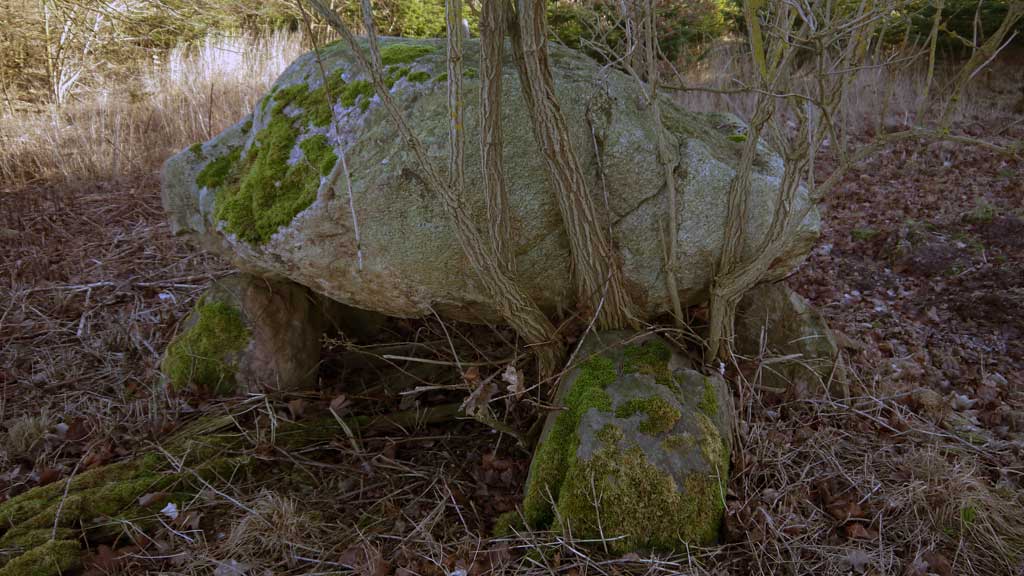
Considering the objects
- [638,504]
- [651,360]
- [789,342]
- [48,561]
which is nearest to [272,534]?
[48,561]

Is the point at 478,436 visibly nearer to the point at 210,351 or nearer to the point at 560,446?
the point at 560,446

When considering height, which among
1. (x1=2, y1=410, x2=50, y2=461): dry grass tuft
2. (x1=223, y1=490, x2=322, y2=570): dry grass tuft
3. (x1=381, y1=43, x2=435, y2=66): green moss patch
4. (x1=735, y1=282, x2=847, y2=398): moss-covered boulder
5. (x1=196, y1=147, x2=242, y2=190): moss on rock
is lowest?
(x1=2, y1=410, x2=50, y2=461): dry grass tuft

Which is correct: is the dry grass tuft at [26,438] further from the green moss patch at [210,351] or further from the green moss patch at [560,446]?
the green moss patch at [560,446]

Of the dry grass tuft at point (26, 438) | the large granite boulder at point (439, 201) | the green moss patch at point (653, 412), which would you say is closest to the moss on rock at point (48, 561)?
the dry grass tuft at point (26, 438)

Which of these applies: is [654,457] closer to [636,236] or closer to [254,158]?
[636,236]

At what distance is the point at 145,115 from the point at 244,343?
17.9ft

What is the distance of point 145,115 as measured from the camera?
23.0 ft

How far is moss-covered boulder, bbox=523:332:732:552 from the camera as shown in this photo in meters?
2.06

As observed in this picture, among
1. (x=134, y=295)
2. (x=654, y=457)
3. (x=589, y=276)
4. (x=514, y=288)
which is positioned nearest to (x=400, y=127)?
(x=514, y=288)

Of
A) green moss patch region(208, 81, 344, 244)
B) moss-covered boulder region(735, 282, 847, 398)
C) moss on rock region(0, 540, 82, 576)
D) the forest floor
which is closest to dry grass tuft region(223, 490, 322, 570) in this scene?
the forest floor

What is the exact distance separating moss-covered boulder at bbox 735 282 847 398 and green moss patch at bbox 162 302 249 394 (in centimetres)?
263

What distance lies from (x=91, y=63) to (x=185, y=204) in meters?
7.62

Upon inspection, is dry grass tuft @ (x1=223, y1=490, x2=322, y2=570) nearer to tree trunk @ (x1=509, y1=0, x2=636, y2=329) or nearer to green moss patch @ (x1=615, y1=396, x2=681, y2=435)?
green moss patch @ (x1=615, y1=396, x2=681, y2=435)

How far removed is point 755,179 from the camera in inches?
101
